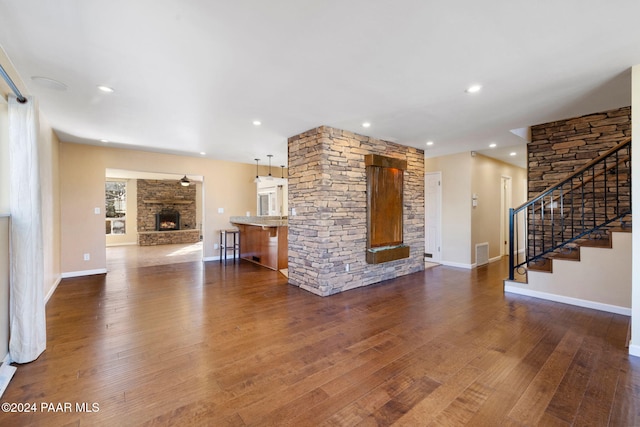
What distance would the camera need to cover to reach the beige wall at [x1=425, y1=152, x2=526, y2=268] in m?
5.84

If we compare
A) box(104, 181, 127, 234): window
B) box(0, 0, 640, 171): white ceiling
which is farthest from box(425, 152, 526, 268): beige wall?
box(104, 181, 127, 234): window

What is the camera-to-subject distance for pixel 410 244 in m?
5.26

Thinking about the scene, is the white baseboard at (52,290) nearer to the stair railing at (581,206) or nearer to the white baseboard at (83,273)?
the white baseboard at (83,273)

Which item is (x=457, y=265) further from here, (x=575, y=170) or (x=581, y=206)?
(x=575, y=170)

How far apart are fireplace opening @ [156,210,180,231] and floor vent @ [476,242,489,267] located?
10.1 metres

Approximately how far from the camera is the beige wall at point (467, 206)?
584 cm

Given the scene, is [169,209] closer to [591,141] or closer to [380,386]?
[380,386]

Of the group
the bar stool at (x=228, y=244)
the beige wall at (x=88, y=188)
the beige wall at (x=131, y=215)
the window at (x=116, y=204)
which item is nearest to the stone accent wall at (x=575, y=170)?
the bar stool at (x=228, y=244)

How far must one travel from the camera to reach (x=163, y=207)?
10312mm

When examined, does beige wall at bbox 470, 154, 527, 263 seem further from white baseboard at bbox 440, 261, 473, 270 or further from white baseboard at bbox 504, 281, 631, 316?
white baseboard at bbox 504, 281, 631, 316

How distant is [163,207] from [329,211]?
877cm

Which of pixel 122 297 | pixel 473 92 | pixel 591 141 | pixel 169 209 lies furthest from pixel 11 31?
pixel 169 209

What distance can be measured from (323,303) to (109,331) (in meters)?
2.35

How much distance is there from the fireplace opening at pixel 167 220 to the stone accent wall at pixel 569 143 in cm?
1092
